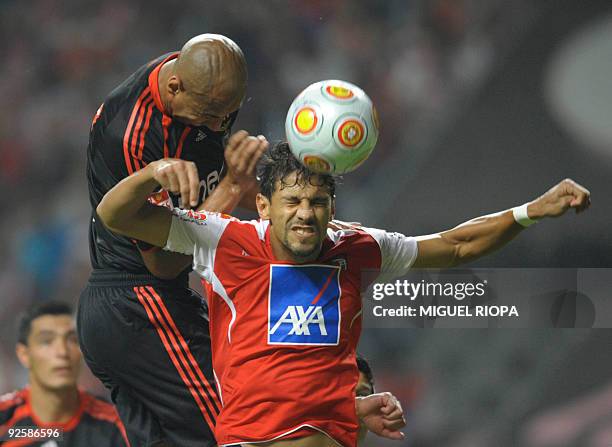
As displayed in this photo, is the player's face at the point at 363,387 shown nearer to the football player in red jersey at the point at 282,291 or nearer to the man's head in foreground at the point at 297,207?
the football player in red jersey at the point at 282,291

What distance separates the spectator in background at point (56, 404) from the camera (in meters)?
5.32

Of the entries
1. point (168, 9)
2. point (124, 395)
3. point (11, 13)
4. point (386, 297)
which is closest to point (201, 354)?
point (124, 395)

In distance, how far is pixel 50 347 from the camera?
17.7 feet

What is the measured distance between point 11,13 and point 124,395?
12.3 feet

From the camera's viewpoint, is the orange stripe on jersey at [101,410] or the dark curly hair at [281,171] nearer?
the dark curly hair at [281,171]

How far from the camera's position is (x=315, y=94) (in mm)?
2729

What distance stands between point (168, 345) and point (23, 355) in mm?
2662

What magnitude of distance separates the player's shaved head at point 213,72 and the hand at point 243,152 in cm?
13

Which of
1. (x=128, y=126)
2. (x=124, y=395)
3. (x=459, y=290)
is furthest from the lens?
(x=459, y=290)

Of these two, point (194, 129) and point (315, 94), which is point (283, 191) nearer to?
point (315, 94)

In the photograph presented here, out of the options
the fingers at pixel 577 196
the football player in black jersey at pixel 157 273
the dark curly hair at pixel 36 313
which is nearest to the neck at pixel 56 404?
the dark curly hair at pixel 36 313

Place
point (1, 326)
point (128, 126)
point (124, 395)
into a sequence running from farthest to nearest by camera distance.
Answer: point (1, 326), point (124, 395), point (128, 126)

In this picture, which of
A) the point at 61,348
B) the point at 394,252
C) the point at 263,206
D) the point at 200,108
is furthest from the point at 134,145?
the point at 61,348

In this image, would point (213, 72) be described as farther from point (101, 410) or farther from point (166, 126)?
point (101, 410)
